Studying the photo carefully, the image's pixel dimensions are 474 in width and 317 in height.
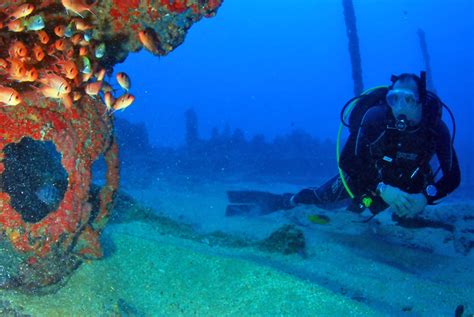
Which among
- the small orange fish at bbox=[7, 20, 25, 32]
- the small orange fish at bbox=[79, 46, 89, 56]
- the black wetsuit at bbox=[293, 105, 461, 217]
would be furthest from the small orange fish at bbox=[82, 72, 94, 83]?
the black wetsuit at bbox=[293, 105, 461, 217]

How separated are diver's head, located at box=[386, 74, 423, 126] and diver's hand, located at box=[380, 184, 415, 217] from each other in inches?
43.1

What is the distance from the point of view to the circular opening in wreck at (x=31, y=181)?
427 cm

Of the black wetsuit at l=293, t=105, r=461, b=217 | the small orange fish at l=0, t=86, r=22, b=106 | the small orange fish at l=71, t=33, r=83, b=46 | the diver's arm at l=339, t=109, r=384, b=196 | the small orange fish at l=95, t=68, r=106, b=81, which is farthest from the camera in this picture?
the diver's arm at l=339, t=109, r=384, b=196

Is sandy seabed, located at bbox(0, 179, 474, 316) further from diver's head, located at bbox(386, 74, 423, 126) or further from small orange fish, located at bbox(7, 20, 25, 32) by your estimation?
small orange fish, located at bbox(7, 20, 25, 32)

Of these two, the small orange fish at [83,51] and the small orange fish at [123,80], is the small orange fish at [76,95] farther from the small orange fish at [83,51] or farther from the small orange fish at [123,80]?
the small orange fish at [123,80]

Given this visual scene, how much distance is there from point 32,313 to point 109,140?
5.73 feet

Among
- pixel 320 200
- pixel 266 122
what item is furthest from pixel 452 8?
pixel 320 200

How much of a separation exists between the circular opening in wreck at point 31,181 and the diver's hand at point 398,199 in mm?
4489

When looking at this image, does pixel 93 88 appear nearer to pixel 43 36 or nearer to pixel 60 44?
pixel 60 44

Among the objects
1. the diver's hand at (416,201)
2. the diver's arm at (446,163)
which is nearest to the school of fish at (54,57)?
the diver's hand at (416,201)

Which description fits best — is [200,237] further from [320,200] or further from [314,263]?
[320,200]

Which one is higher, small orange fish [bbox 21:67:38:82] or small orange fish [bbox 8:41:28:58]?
small orange fish [bbox 8:41:28:58]

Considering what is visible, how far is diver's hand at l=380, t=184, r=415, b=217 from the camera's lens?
5.01 meters

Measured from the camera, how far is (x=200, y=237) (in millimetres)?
5535
